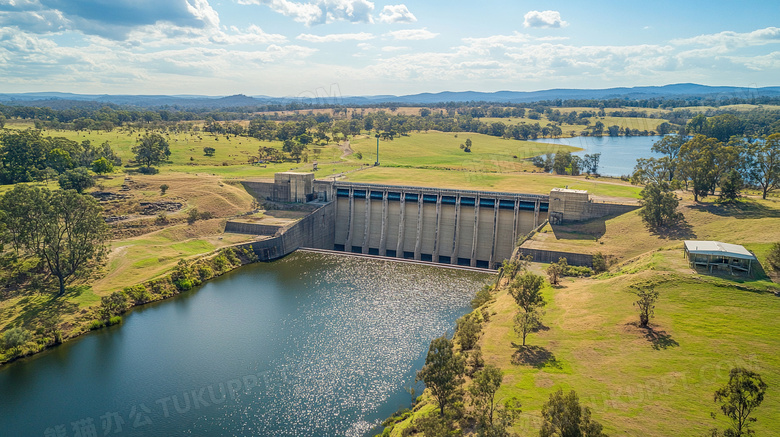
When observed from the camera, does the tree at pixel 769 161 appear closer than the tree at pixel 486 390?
No

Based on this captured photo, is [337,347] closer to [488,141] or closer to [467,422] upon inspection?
[467,422]

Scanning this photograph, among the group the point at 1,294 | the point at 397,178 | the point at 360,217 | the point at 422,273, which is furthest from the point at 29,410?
the point at 397,178

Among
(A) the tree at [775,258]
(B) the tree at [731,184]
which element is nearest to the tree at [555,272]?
(A) the tree at [775,258]

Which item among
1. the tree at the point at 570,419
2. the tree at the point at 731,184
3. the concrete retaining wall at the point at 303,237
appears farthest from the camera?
the concrete retaining wall at the point at 303,237

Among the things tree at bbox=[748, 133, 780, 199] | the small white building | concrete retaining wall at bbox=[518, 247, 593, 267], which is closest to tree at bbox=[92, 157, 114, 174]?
concrete retaining wall at bbox=[518, 247, 593, 267]

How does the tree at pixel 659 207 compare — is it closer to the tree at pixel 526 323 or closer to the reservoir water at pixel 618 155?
the tree at pixel 526 323

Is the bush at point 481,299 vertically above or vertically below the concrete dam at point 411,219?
below

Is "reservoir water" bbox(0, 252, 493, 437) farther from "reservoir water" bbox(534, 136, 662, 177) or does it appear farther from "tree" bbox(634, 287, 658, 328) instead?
"reservoir water" bbox(534, 136, 662, 177)

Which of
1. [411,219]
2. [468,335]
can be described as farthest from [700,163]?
[468,335]
